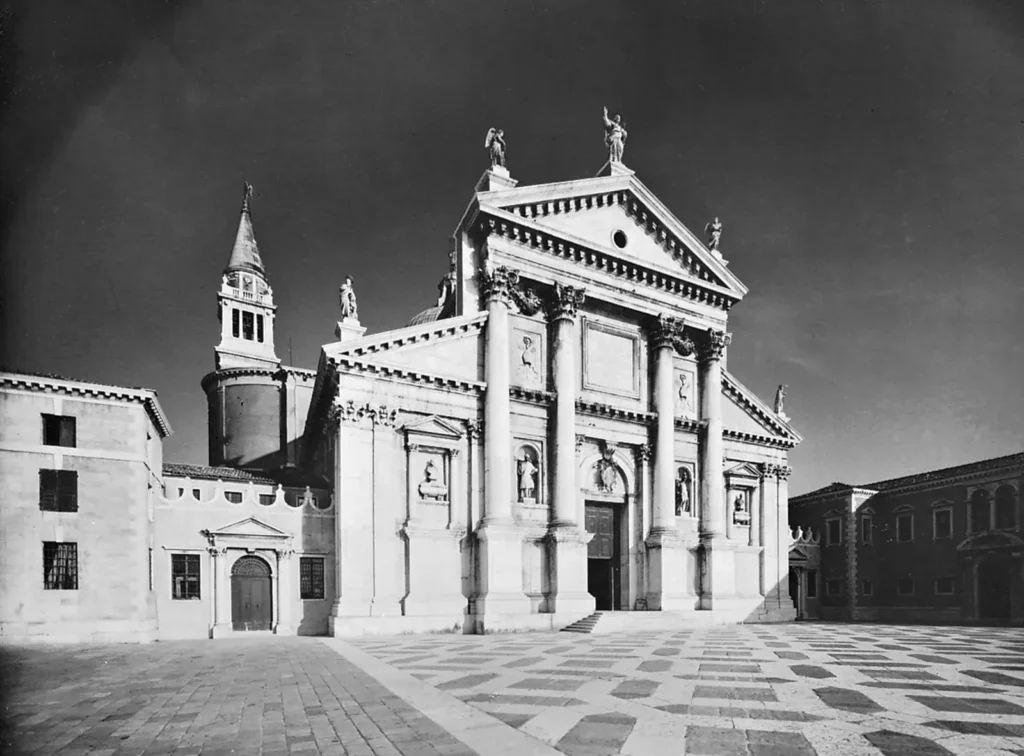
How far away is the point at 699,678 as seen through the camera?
12.8 metres

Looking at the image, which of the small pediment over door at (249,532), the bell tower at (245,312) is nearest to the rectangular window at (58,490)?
the small pediment over door at (249,532)

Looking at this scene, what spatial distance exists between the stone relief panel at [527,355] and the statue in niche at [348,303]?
23.6ft

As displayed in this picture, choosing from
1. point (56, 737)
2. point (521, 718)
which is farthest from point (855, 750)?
point (56, 737)

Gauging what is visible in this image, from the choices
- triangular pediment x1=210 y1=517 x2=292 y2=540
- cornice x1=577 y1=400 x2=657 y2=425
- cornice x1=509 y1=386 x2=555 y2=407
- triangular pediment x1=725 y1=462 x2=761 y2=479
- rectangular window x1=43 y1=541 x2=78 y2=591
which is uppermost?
cornice x1=509 y1=386 x2=555 y2=407

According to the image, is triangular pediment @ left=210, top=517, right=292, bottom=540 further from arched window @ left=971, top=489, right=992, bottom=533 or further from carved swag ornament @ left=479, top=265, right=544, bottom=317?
arched window @ left=971, top=489, right=992, bottom=533

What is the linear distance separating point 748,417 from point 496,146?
20.5 metres

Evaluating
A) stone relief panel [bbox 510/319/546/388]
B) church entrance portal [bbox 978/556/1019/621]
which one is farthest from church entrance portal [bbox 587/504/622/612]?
church entrance portal [bbox 978/556/1019/621]

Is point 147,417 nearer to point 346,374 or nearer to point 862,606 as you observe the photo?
point 346,374

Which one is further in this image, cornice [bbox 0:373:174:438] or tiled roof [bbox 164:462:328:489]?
tiled roof [bbox 164:462:328:489]

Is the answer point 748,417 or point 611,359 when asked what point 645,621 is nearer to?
point 611,359

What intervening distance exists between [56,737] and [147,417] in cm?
1923

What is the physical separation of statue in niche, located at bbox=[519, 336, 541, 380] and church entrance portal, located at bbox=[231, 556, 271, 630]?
13.8 meters

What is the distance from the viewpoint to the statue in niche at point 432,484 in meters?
27.0

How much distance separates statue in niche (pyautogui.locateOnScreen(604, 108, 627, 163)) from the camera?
34.3 m
